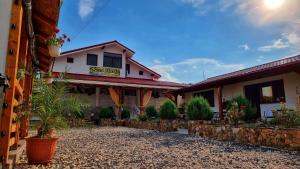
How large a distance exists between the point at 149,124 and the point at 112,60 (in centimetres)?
891

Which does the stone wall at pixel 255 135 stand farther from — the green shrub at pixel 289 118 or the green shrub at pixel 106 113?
the green shrub at pixel 106 113

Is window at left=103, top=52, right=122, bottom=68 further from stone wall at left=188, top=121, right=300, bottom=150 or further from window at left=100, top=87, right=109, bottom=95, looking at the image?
stone wall at left=188, top=121, right=300, bottom=150

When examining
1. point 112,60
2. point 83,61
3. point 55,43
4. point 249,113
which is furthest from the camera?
point 112,60

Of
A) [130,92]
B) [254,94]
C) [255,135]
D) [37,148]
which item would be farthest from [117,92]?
[37,148]

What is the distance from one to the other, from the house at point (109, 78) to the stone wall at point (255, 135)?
370 inches

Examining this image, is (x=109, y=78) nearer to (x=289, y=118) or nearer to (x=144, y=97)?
(x=144, y=97)

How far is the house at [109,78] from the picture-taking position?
Answer: 57.9 feet

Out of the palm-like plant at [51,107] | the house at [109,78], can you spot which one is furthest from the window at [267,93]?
the palm-like plant at [51,107]

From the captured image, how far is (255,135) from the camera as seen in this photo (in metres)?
7.04

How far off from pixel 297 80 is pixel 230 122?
3889 millimetres

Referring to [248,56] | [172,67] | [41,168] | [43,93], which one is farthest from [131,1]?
[172,67]

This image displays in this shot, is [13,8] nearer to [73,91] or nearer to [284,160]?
[284,160]

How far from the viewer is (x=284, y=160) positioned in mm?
4668

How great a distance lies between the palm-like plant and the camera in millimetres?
4094
